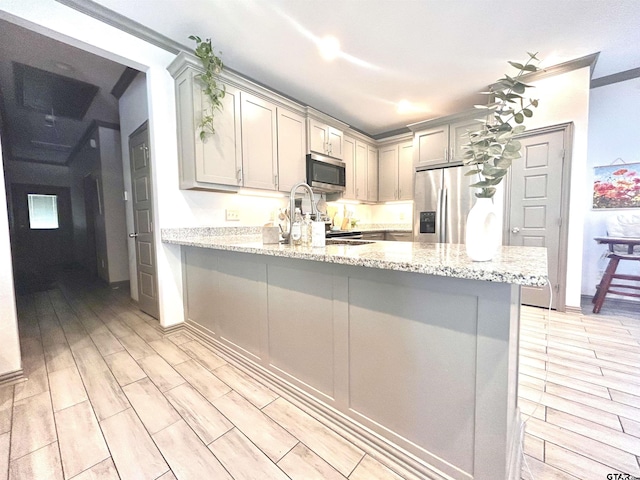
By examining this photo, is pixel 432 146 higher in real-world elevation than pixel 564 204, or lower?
higher

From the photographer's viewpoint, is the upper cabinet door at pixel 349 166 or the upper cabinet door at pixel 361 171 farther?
the upper cabinet door at pixel 361 171

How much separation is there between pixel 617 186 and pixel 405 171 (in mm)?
2493

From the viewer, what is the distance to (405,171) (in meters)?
Result: 4.33

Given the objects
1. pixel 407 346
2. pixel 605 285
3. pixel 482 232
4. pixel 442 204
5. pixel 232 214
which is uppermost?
pixel 442 204

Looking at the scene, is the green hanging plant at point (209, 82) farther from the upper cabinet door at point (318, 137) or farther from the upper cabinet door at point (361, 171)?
the upper cabinet door at point (361, 171)

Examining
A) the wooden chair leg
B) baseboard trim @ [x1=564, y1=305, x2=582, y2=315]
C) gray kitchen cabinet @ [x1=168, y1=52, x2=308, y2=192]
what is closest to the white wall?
the wooden chair leg

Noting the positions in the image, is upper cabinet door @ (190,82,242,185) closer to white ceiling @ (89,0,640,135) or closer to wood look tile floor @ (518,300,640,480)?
white ceiling @ (89,0,640,135)

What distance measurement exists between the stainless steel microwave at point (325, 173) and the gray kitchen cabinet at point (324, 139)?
9 centimetres

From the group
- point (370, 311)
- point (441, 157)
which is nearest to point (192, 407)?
point (370, 311)

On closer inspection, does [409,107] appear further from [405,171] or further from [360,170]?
[360,170]

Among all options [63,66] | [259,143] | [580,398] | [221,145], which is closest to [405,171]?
[259,143]

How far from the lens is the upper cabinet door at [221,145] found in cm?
227

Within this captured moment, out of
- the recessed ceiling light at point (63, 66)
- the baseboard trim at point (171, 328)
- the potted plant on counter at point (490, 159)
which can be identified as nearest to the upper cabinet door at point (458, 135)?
the potted plant on counter at point (490, 159)

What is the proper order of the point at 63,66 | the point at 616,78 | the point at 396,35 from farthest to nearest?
the point at 616,78, the point at 63,66, the point at 396,35
